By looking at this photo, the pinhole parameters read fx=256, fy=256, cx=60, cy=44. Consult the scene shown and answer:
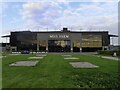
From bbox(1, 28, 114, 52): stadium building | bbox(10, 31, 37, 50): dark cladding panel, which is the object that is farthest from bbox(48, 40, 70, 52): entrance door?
bbox(10, 31, 37, 50): dark cladding panel

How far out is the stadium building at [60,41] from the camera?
97.8m

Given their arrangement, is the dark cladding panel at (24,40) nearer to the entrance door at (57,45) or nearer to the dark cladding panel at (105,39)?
the entrance door at (57,45)

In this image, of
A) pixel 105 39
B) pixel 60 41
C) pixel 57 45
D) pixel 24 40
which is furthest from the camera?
pixel 105 39

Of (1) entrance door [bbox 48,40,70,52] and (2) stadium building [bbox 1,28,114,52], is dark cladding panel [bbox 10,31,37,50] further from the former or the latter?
(1) entrance door [bbox 48,40,70,52]

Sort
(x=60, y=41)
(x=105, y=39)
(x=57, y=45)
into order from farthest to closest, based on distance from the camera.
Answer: (x=105, y=39)
(x=57, y=45)
(x=60, y=41)

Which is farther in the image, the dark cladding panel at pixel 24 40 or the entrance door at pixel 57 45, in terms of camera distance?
the dark cladding panel at pixel 24 40

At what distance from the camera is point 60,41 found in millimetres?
97875

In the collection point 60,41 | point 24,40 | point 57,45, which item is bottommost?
point 57,45

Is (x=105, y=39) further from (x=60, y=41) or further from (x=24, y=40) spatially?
(x=24, y=40)

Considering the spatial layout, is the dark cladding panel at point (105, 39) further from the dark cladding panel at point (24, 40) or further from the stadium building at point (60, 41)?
the dark cladding panel at point (24, 40)

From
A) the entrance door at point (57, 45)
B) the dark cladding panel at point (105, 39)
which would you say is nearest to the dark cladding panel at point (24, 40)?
the entrance door at point (57, 45)

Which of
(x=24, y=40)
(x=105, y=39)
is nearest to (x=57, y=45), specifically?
(x=24, y=40)

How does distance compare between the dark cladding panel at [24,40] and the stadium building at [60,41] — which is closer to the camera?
the stadium building at [60,41]

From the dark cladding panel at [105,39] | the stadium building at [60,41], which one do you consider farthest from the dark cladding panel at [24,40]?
the dark cladding panel at [105,39]
